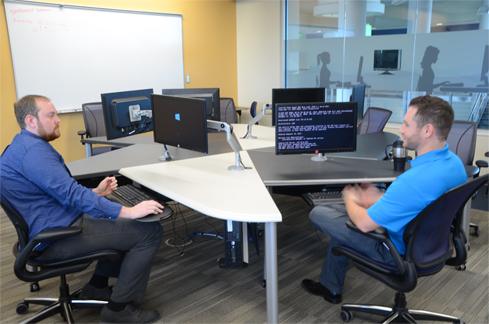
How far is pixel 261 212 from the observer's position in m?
1.80

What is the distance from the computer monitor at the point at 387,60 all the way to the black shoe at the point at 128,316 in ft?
14.8

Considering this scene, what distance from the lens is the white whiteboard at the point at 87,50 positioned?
15.0ft

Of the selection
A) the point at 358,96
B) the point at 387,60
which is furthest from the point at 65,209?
the point at 387,60

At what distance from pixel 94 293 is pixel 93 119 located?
8.90ft

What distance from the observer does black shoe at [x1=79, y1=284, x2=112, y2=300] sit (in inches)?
92.2

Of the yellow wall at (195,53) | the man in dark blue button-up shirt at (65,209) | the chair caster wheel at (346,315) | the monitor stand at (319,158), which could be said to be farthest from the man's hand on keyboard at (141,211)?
the yellow wall at (195,53)

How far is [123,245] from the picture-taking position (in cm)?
204

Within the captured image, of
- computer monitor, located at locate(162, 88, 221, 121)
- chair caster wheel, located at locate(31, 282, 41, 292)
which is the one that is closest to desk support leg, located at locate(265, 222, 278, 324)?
chair caster wheel, located at locate(31, 282, 41, 292)

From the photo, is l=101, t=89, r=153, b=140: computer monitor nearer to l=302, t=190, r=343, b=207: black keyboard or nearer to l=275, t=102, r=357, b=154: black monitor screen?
l=275, t=102, r=357, b=154: black monitor screen

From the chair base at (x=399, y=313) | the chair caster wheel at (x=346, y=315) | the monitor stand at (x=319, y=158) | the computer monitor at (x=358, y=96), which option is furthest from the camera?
the computer monitor at (x=358, y=96)

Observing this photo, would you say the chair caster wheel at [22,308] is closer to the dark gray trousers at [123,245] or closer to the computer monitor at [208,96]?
the dark gray trousers at [123,245]

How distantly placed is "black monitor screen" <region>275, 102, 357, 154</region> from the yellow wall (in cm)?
349

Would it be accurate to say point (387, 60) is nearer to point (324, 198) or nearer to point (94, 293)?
point (324, 198)

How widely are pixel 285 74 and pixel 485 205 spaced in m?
3.63
